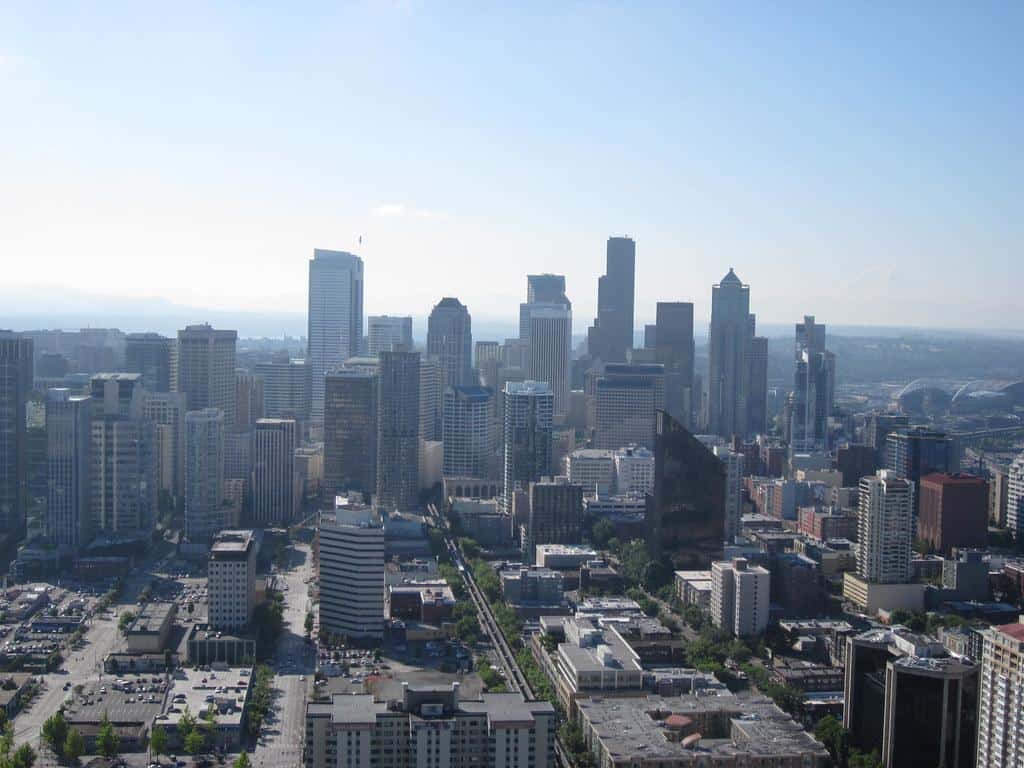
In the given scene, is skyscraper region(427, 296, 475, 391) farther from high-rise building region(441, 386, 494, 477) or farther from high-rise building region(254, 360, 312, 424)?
high-rise building region(441, 386, 494, 477)

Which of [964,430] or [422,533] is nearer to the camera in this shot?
[422,533]

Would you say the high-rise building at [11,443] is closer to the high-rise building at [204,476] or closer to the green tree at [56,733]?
the high-rise building at [204,476]

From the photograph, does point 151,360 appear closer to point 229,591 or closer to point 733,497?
point 733,497

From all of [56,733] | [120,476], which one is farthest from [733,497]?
[56,733]

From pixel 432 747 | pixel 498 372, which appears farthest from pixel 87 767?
pixel 498 372

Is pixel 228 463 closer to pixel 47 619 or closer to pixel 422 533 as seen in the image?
pixel 422 533

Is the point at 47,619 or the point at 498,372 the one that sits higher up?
the point at 498,372

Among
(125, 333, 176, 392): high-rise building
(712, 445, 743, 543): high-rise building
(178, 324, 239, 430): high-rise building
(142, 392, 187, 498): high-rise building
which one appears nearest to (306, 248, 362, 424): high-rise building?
(125, 333, 176, 392): high-rise building
